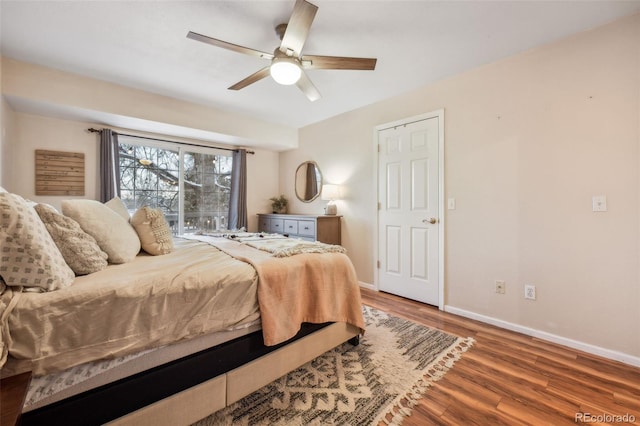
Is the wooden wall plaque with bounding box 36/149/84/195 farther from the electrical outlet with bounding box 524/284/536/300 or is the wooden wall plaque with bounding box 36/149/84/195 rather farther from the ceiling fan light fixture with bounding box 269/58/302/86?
the electrical outlet with bounding box 524/284/536/300

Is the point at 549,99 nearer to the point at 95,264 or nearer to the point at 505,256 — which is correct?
the point at 505,256

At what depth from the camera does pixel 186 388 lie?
125 centimetres

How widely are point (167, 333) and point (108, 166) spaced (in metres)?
3.11

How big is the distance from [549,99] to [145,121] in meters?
4.14

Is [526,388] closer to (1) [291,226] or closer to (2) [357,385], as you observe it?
(2) [357,385]

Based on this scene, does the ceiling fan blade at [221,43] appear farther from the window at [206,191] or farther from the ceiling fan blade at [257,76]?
the window at [206,191]

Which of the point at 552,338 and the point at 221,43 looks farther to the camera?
the point at 552,338

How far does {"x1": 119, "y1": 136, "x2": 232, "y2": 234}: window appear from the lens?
3.70m

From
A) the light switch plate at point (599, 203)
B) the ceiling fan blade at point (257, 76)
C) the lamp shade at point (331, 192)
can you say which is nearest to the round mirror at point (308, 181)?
the lamp shade at point (331, 192)

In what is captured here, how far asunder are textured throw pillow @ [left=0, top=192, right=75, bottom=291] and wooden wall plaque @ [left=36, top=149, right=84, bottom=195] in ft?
8.97

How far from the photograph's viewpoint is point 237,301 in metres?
1.42

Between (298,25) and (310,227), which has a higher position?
(298,25)

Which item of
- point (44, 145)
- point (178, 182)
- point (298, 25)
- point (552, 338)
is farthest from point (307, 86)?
point (44, 145)

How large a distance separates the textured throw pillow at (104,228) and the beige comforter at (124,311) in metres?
0.11
